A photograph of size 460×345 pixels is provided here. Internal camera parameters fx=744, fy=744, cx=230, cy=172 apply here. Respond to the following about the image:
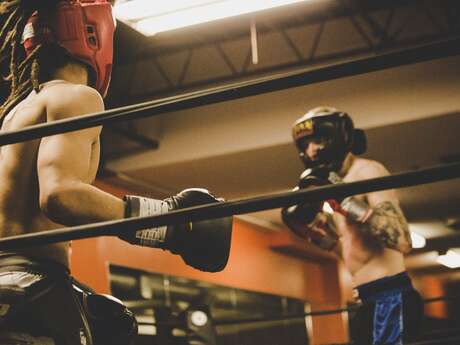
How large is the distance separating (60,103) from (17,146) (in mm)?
138

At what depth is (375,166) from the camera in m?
3.16

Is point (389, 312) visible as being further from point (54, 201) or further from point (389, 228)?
point (54, 201)

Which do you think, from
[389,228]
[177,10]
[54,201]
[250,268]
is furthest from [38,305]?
[250,268]

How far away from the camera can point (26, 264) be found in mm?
1465

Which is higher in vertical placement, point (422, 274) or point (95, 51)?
point (422, 274)

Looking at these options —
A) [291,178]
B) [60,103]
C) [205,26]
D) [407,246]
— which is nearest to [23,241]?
[60,103]

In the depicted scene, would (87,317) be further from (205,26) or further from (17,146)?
(205,26)

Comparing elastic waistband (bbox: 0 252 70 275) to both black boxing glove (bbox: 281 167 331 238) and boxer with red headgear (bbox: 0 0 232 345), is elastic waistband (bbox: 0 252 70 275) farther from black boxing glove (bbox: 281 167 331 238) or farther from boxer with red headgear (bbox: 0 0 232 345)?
black boxing glove (bbox: 281 167 331 238)

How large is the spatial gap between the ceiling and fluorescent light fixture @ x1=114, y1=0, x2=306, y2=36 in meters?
1.78

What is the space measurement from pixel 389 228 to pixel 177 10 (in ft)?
5.86

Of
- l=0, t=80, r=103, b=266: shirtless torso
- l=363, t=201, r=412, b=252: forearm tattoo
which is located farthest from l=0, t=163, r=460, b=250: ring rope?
l=363, t=201, r=412, b=252: forearm tattoo

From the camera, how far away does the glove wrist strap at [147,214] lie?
1.37 m

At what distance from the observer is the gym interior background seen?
5980mm

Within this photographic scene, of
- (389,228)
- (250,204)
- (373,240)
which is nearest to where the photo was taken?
(250,204)
